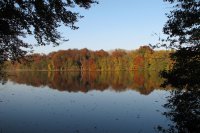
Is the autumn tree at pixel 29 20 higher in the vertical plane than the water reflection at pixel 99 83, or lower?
higher

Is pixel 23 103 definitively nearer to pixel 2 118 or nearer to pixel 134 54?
pixel 2 118

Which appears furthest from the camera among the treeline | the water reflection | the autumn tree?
the treeline

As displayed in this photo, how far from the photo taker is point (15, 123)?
2125 centimetres

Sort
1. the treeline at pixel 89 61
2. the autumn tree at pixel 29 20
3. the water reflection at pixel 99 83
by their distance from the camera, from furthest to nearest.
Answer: the treeline at pixel 89 61 → the water reflection at pixel 99 83 → the autumn tree at pixel 29 20

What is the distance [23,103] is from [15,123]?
1044 centimetres

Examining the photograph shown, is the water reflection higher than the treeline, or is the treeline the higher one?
the treeline

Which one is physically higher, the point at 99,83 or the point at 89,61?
the point at 89,61

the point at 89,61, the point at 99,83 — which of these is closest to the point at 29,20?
the point at 99,83

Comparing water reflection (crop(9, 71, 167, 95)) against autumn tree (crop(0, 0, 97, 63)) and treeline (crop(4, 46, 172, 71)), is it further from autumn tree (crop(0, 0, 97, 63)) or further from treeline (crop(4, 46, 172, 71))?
treeline (crop(4, 46, 172, 71))

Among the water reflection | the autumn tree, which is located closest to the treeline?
the water reflection

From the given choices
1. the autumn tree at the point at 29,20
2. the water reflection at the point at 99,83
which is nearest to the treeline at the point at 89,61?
the water reflection at the point at 99,83

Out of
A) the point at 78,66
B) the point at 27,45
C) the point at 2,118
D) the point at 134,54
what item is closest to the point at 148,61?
the point at 134,54

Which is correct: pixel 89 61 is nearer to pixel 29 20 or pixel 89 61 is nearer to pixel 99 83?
pixel 99 83

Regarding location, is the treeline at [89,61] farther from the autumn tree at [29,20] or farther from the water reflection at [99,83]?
the autumn tree at [29,20]
